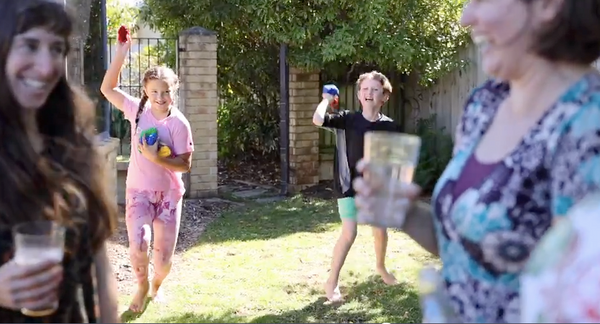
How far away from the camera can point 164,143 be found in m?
5.49

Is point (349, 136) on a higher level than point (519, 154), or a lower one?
lower

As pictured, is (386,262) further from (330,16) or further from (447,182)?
(447,182)

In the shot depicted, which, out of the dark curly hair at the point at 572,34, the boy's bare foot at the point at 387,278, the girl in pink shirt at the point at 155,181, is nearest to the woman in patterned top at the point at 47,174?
the dark curly hair at the point at 572,34

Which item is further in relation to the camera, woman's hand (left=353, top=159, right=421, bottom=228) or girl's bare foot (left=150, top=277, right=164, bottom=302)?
girl's bare foot (left=150, top=277, right=164, bottom=302)

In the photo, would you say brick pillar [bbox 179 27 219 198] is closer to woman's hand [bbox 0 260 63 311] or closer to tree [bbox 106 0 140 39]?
woman's hand [bbox 0 260 63 311]

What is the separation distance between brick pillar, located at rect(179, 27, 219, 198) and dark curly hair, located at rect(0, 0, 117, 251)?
7.57 metres

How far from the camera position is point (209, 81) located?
32.5 feet

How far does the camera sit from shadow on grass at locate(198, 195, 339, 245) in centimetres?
798

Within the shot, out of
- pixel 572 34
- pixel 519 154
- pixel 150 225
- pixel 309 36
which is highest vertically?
pixel 309 36

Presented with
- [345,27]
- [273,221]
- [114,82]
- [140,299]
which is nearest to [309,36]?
[345,27]

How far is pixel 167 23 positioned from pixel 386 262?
19.0 feet

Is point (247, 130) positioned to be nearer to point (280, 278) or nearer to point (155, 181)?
point (280, 278)

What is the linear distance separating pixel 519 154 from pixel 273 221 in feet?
23.1

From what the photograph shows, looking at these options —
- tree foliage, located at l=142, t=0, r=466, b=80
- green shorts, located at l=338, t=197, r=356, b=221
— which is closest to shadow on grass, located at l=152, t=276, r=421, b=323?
green shorts, located at l=338, t=197, r=356, b=221
